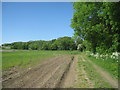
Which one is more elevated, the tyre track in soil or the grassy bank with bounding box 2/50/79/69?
the grassy bank with bounding box 2/50/79/69

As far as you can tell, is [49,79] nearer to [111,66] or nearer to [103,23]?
[111,66]

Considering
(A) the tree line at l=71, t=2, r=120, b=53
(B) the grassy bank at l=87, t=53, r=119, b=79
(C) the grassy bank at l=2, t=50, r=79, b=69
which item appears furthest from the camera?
(C) the grassy bank at l=2, t=50, r=79, b=69

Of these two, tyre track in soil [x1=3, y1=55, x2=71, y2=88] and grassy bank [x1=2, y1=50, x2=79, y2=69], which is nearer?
tyre track in soil [x1=3, y1=55, x2=71, y2=88]

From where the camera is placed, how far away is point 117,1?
12461 mm

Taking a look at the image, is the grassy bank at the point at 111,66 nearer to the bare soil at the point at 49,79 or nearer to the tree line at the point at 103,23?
the bare soil at the point at 49,79

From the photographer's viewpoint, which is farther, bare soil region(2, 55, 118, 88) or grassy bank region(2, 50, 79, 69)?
grassy bank region(2, 50, 79, 69)

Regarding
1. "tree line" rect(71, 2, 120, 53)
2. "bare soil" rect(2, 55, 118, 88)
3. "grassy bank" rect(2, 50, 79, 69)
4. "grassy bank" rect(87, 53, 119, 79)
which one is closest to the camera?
"bare soil" rect(2, 55, 118, 88)

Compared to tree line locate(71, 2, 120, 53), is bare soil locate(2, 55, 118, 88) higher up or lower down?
lower down

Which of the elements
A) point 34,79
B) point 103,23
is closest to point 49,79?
point 34,79

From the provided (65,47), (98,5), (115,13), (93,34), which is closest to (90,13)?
(98,5)

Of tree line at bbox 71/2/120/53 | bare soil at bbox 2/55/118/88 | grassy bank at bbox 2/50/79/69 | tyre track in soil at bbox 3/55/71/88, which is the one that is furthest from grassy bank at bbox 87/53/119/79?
grassy bank at bbox 2/50/79/69

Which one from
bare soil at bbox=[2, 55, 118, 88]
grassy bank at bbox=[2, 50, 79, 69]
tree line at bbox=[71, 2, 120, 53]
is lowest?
bare soil at bbox=[2, 55, 118, 88]

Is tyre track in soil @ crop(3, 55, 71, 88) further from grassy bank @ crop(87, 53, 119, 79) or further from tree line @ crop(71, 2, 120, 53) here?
tree line @ crop(71, 2, 120, 53)

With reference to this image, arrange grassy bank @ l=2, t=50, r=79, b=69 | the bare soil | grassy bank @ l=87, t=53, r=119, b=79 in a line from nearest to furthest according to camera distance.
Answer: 1. the bare soil
2. grassy bank @ l=87, t=53, r=119, b=79
3. grassy bank @ l=2, t=50, r=79, b=69
